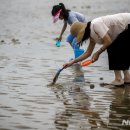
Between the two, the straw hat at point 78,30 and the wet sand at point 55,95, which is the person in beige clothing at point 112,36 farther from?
the wet sand at point 55,95

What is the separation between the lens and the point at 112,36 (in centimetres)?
773

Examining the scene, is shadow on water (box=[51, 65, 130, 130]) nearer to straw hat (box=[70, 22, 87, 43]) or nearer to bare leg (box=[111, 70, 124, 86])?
bare leg (box=[111, 70, 124, 86])

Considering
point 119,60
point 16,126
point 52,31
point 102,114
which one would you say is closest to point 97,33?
point 119,60

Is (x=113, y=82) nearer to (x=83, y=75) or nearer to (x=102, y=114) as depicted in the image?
(x=83, y=75)

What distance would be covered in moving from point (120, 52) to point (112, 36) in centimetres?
32

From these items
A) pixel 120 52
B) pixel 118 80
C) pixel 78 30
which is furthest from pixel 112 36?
pixel 118 80

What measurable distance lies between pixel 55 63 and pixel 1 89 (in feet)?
9.33

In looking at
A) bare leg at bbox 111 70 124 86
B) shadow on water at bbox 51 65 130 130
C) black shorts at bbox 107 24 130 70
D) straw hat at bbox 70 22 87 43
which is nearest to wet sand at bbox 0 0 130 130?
shadow on water at bbox 51 65 130 130

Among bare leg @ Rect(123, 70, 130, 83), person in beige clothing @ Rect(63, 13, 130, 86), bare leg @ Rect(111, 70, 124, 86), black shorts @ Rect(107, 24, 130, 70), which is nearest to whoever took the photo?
person in beige clothing @ Rect(63, 13, 130, 86)

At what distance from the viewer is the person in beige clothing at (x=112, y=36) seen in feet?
24.5

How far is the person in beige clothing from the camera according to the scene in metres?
7.46

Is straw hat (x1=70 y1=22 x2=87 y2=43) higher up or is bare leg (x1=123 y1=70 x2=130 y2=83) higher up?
straw hat (x1=70 y1=22 x2=87 y2=43)

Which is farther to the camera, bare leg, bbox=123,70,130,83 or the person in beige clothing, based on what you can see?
bare leg, bbox=123,70,130,83

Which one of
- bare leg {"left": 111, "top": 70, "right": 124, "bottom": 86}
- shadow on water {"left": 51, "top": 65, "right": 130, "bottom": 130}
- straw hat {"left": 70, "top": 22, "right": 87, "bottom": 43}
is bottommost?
bare leg {"left": 111, "top": 70, "right": 124, "bottom": 86}
